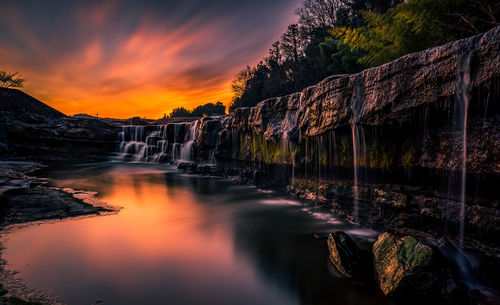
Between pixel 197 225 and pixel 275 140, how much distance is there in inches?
187

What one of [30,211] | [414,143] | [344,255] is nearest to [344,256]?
[344,255]

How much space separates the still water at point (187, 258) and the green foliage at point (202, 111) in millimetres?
64873

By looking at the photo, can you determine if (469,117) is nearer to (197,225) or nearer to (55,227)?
(197,225)

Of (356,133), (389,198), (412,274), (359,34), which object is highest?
(359,34)

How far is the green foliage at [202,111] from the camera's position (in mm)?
70688

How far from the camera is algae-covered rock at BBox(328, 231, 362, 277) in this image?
11.4 ft

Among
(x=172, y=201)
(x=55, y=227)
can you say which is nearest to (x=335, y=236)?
(x=55, y=227)

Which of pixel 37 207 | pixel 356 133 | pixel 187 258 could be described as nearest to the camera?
pixel 187 258

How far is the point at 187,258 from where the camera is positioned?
4168 millimetres

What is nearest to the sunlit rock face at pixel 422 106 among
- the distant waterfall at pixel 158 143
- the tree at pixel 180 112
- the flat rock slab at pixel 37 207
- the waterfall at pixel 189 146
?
the flat rock slab at pixel 37 207

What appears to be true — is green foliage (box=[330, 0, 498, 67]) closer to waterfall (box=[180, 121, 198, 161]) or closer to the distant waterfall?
waterfall (box=[180, 121, 198, 161])

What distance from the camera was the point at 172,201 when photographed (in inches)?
337

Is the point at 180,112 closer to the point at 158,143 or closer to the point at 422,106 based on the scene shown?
the point at 158,143

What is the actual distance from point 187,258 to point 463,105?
5381mm
